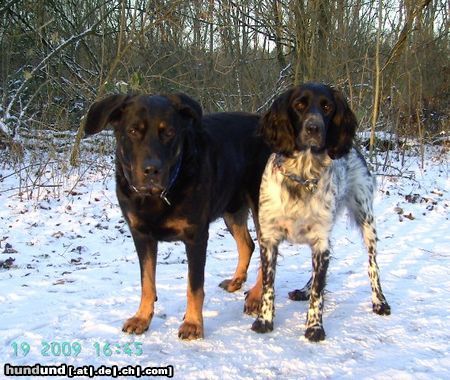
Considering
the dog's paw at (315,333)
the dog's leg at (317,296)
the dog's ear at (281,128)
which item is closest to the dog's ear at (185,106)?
the dog's ear at (281,128)

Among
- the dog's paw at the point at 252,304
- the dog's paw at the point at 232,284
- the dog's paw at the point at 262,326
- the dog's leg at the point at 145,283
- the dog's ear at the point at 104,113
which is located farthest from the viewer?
the dog's paw at the point at 232,284

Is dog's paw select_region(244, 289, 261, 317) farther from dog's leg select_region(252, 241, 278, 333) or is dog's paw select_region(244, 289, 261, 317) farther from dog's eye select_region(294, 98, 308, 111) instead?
dog's eye select_region(294, 98, 308, 111)

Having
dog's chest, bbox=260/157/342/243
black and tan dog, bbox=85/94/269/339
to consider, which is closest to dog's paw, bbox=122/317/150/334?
black and tan dog, bbox=85/94/269/339

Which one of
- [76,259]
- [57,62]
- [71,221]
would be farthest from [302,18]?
[76,259]

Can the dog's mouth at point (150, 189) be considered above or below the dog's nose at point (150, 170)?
below

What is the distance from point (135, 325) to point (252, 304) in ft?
3.37

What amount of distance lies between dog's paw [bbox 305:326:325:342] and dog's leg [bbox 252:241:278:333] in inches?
11.1

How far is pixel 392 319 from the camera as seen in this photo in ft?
13.3

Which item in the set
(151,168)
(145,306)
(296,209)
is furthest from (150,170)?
(296,209)

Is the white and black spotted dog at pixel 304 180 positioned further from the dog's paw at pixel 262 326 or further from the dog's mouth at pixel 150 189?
the dog's mouth at pixel 150 189

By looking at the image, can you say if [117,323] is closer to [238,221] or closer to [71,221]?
[238,221]

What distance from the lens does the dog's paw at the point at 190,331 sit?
3506 mm

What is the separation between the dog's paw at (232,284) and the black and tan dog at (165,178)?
0.91 metres

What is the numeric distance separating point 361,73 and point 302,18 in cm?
192
